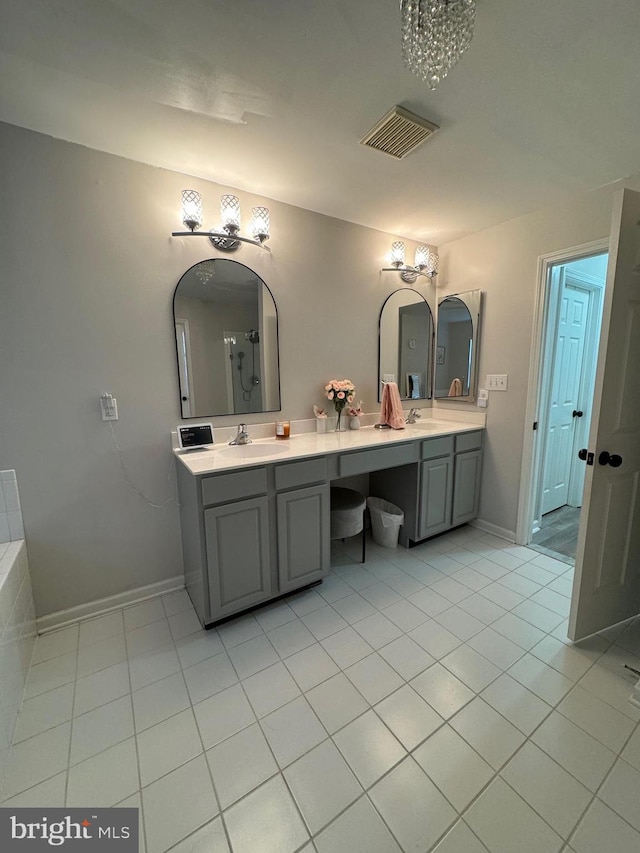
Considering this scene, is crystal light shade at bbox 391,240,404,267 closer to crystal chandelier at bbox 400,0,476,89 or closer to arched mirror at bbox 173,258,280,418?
arched mirror at bbox 173,258,280,418

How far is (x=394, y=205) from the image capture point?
7.14 feet

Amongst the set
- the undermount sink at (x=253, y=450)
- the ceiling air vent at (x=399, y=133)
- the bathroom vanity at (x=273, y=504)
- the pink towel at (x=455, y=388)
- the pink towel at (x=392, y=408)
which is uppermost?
the ceiling air vent at (x=399, y=133)

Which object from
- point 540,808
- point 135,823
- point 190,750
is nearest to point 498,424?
point 540,808

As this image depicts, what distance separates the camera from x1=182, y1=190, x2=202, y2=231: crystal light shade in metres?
1.76

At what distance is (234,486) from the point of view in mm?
1622

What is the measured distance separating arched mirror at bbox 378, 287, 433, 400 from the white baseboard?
2.07 m

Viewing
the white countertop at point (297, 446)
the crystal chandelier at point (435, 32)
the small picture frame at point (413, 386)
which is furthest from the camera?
the small picture frame at point (413, 386)

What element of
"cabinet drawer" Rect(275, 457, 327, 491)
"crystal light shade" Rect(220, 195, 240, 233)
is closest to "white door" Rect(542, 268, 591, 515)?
"cabinet drawer" Rect(275, 457, 327, 491)

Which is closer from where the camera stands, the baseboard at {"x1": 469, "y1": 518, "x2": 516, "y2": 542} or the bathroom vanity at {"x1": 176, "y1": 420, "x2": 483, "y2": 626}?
the bathroom vanity at {"x1": 176, "y1": 420, "x2": 483, "y2": 626}

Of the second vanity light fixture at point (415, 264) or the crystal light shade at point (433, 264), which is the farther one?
the crystal light shade at point (433, 264)

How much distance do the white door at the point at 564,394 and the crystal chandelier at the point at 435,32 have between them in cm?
213

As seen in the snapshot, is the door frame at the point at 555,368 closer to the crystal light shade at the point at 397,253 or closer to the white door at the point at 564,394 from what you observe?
the white door at the point at 564,394

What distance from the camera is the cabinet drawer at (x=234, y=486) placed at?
5.13ft

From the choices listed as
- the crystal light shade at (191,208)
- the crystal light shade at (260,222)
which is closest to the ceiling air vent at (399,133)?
the crystal light shade at (260,222)
